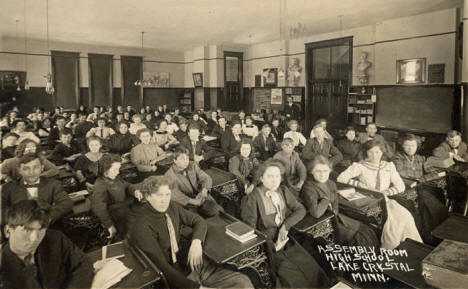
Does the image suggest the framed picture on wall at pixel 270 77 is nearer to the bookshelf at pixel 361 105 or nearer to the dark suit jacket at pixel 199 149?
the bookshelf at pixel 361 105

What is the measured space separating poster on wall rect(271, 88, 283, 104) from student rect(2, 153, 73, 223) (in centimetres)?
1040

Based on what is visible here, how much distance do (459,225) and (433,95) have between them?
6.27 meters

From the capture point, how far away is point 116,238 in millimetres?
3199

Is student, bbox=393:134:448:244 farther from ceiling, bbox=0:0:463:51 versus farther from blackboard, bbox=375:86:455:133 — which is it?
ceiling, bbox=0:0:463:51

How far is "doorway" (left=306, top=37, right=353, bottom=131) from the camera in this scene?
10.3m

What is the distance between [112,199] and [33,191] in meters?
0.72

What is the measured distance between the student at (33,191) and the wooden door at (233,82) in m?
10.9

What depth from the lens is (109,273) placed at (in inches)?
Result: 79.5

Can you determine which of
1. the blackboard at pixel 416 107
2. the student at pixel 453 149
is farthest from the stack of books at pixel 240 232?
the blackboard at pixel 416 107

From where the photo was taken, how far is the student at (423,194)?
374 centimetres

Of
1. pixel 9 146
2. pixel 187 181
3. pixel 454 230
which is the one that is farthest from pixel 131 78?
pixel 454 230

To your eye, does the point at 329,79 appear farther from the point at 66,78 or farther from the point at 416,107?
the point at 66,78

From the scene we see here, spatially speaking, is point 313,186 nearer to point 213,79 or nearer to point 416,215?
point 416,215

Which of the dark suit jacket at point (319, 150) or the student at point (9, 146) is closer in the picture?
the student at point (9, 146)
